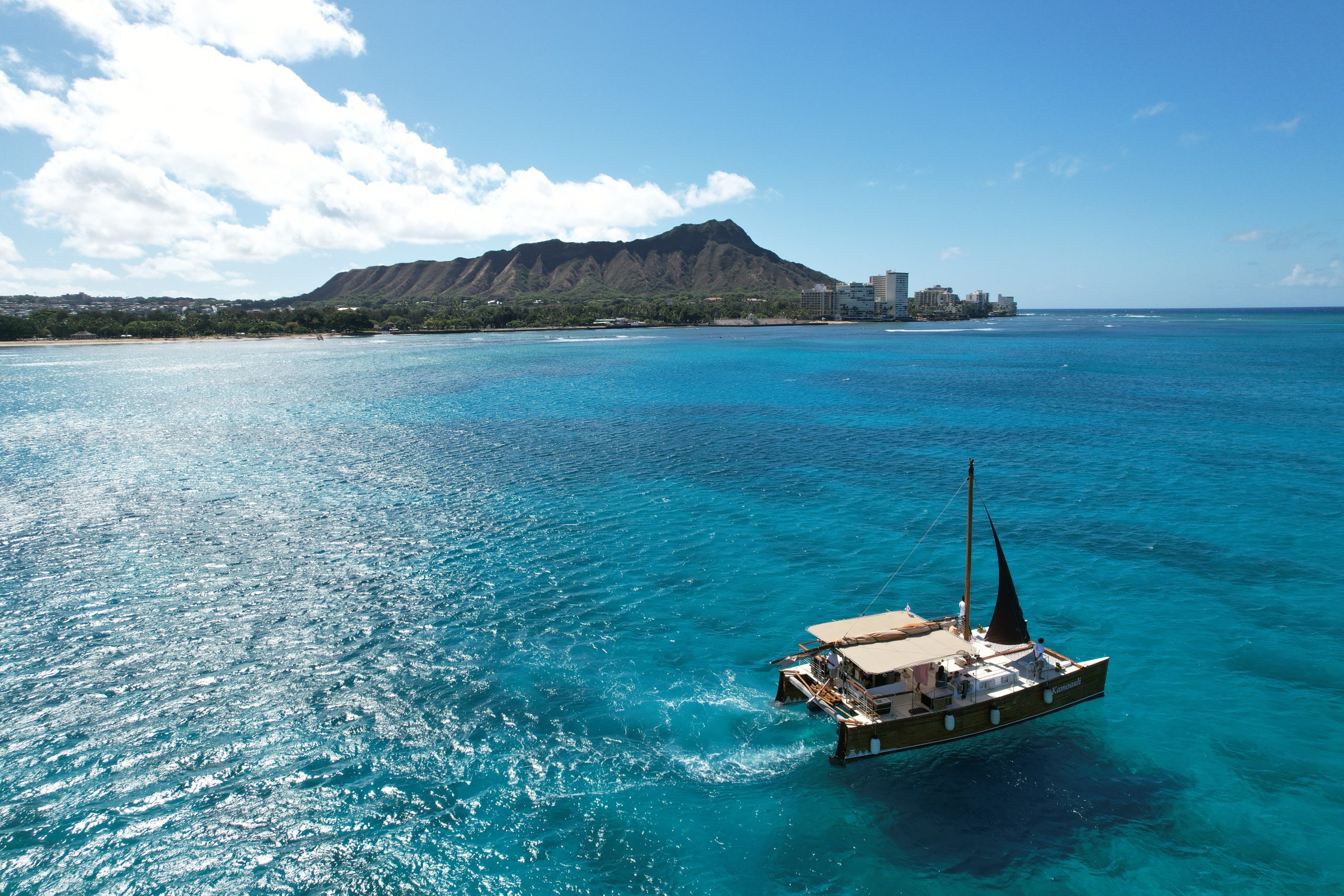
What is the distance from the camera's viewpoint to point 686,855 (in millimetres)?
17891

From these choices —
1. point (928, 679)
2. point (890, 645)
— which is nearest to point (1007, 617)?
point (928, 679)

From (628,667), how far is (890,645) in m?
9.78

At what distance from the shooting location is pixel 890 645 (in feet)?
73.7

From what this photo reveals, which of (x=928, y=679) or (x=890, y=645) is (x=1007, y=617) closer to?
(x=928, y=679)

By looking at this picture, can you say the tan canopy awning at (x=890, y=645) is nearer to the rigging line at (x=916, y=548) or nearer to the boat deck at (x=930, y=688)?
the rigging line at (x=916, y=548)

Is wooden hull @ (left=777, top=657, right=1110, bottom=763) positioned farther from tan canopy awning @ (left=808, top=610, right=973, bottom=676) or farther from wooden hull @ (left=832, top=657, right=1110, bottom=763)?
tan canopy awning @ (left=808, top=610, right=973, bottom=676)

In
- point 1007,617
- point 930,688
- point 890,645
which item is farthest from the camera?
point 1007,617

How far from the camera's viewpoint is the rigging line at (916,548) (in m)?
30.9

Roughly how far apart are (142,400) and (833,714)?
113910 millimetres

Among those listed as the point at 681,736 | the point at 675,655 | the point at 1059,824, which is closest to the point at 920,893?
the point at 1059,824

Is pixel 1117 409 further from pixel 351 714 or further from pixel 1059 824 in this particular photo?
pixel 351 714

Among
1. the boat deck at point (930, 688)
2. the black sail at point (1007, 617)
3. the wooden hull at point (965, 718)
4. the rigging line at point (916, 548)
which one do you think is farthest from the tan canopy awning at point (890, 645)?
the black sail at point (1007, 617)

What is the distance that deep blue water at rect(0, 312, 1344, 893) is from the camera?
17953 millimetres

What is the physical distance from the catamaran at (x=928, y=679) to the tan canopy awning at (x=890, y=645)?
0.03 metres
